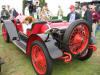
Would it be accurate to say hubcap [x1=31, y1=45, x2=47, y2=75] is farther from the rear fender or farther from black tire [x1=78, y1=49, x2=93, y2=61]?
black tire [x1=78, y1=49, x2=93, y2=61]

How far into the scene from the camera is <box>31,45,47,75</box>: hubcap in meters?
2.30

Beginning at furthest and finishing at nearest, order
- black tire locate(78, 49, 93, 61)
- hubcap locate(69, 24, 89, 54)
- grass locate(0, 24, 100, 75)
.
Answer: black tire locate(78, 49, 93, 61) < grass locate(0, 24, 100, 75) < hubcap locate(69, 24, 89, 54)

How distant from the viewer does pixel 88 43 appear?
8.02 feet

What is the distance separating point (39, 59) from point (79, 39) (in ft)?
2.95

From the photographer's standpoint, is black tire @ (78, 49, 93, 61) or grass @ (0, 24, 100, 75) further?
black tire @ (78, 49, 93, 61)

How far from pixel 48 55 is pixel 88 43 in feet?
3.02

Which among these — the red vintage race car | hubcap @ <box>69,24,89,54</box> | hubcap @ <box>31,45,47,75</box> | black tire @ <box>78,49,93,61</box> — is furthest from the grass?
hubcap @ <box>69,24,89,54</box>

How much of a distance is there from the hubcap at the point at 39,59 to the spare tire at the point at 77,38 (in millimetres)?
511

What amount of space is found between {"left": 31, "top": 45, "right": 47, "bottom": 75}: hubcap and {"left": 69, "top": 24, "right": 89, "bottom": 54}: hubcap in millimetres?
588

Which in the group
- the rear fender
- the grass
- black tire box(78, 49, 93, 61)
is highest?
the rear fender

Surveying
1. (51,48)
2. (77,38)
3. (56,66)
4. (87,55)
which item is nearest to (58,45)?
(51,48)

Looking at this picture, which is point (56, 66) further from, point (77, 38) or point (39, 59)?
point (77, 38)

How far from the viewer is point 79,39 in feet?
7.48

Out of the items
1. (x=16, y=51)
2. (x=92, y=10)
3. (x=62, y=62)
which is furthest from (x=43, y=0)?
(x=62, y=62)
